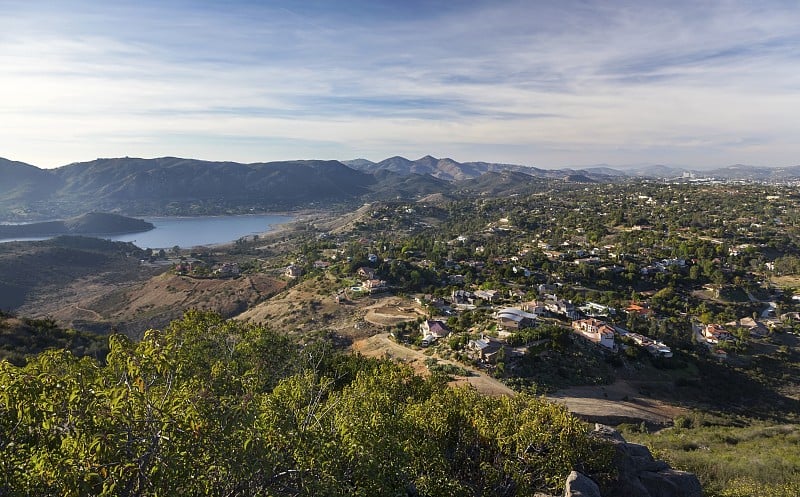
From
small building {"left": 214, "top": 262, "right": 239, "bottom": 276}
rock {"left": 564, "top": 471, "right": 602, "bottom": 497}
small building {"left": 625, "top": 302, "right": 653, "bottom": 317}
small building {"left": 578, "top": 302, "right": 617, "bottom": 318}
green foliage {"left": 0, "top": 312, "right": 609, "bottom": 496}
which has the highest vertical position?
green foliage {"left": 0, "top": 312, "right": 609, "bottom": 496}

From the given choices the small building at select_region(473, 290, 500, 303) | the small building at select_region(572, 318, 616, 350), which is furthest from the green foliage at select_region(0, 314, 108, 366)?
the small building at select_region(572, 318, 616, 350)

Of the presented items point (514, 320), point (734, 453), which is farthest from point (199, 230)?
point (734, 453)

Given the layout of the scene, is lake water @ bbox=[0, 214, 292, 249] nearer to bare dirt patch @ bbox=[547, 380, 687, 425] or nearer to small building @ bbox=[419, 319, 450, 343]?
small building @ bbox=[419, 319, 450, 343]

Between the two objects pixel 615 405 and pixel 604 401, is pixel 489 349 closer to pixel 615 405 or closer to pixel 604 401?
pixel 604 401

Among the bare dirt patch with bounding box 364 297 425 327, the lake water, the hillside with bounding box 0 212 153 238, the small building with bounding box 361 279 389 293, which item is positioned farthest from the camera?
the hillside with bounding box 0 212 153 238

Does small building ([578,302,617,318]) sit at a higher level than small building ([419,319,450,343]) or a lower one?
lower

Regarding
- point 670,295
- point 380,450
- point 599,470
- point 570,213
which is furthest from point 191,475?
point 570,213

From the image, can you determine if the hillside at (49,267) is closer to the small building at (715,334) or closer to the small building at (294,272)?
the small building at (294,272)
